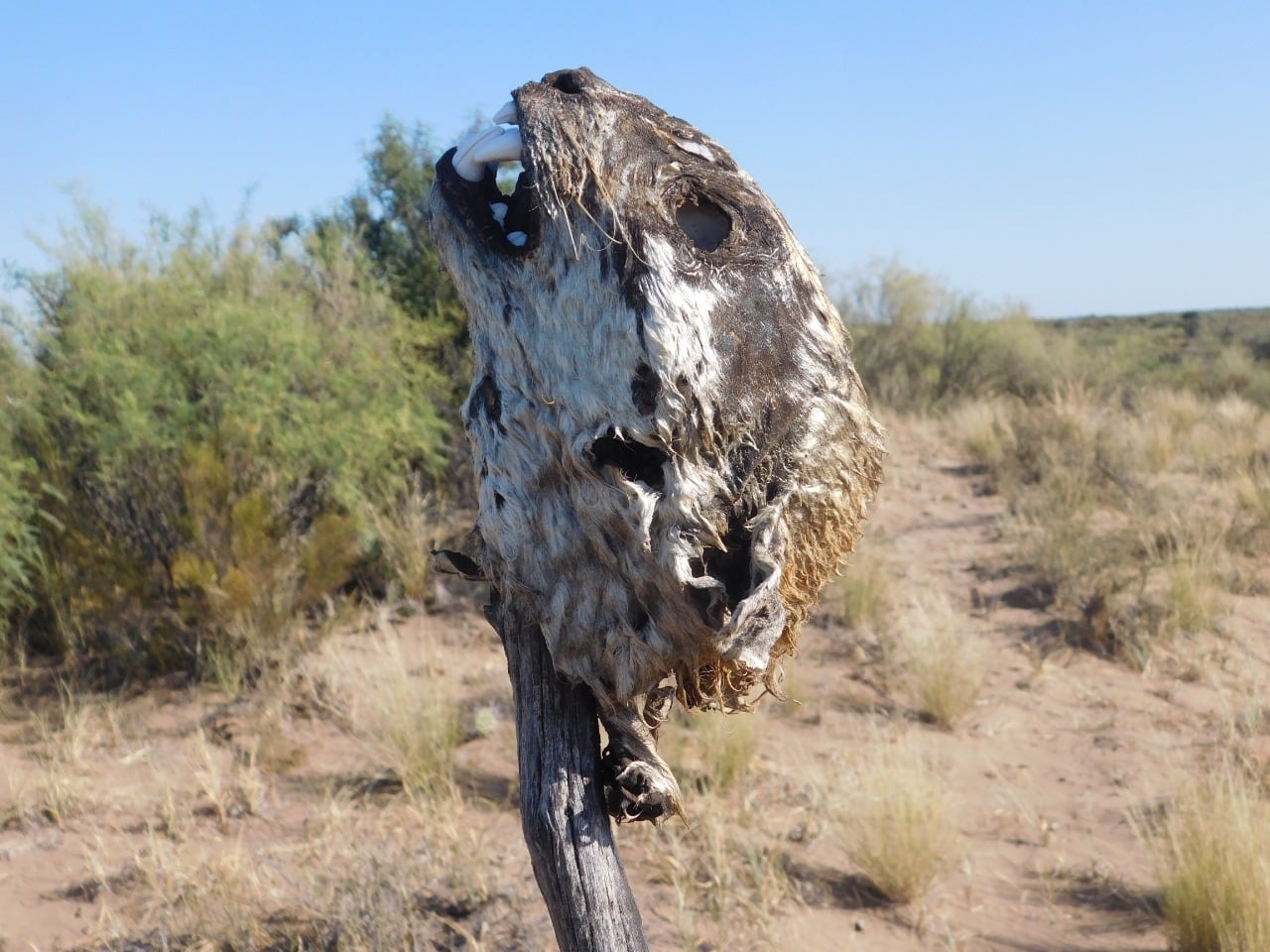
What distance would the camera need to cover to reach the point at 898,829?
472 centimetres

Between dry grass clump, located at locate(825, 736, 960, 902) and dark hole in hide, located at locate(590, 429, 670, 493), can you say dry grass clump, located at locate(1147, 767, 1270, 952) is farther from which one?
dark hole in hide, located at locate(590, 429, 670, 493)

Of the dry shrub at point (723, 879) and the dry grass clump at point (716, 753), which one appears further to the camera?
the dry grass clump at point (716, 753)

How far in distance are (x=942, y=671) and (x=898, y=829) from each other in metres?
2.08

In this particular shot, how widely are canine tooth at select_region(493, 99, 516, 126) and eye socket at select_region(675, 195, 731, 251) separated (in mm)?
336

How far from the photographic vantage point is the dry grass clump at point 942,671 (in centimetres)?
658

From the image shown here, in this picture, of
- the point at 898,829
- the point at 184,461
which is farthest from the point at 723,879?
the point at 184,461

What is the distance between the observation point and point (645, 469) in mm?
1713

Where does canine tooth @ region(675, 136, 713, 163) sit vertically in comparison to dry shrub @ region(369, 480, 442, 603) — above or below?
above

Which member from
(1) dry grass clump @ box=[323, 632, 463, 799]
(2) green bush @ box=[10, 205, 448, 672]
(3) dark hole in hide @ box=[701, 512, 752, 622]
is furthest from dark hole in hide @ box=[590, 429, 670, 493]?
(2) green bush @ box=[10, 205, 448, 672]

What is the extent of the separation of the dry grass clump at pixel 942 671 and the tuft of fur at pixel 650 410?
5154 millimetres

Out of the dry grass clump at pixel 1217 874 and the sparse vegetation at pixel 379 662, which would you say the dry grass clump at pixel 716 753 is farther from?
the dry grass clump at pixel 1217 874

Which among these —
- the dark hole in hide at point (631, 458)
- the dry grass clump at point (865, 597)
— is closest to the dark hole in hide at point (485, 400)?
the dark hole in hide at point (631, 458)

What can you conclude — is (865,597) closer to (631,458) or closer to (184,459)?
(184,459)

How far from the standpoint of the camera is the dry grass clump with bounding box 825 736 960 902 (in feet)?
15.5
